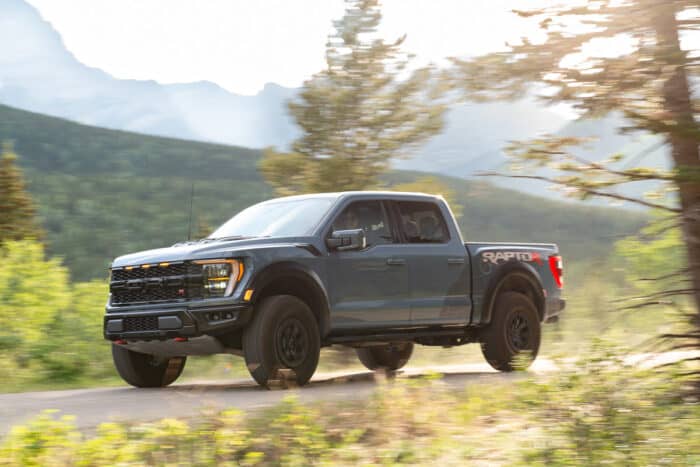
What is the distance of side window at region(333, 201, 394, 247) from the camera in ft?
35.2

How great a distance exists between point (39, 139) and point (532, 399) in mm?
71702

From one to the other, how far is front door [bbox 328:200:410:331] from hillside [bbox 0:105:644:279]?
37087mm

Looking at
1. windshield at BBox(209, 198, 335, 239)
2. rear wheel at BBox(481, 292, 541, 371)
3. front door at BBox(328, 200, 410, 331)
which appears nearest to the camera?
front door at BBox(328, 200, 410, 331)

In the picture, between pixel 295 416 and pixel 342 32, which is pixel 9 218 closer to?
pixel 342 32

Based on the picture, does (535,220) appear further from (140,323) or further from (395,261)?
(140,323)

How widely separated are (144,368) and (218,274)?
1994 millimetres

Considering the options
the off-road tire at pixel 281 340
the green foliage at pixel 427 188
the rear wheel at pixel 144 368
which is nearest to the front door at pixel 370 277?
the off-road tire at pixel 281 340

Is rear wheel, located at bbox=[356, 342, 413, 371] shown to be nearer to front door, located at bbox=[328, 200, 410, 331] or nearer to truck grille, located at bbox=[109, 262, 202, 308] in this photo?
front door, located at bbox=[328, 200, 410, 331]

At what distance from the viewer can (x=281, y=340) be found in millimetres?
9516

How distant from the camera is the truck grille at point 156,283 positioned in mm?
9453

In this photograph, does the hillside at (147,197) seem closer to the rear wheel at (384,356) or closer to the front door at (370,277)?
the rear wheel at (384,356)

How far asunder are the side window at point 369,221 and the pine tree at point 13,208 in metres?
19.4

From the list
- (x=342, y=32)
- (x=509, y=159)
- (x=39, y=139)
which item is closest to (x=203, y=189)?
(x=39, y=139)

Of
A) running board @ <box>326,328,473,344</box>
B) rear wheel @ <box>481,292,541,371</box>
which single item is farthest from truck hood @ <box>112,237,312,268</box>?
rear wheel @ <box>481,292,541,371</box>
